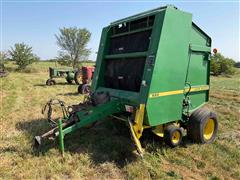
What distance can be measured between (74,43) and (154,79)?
37.5 meters

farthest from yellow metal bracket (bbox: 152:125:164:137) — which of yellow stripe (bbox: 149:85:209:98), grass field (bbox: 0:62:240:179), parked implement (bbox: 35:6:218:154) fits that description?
yellow stripe (bbox: 149:85:209:98)

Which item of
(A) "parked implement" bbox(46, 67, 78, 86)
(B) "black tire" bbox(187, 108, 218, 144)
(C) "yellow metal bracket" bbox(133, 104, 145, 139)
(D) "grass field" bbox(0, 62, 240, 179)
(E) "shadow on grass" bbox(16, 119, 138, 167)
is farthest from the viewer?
(A) "parked implement" bbox(46, 67, 78, 86)

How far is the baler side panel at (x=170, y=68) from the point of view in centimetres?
362

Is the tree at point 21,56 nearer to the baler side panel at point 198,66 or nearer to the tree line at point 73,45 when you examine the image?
the tree line at point 73,45

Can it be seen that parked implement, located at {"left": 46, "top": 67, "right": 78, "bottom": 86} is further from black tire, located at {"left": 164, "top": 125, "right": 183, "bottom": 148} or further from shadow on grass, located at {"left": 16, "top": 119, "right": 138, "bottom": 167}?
black tire, located at {"left": 164, "top": 125, "right": 183, "bottom": 148}

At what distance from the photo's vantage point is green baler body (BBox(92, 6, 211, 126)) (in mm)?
3637

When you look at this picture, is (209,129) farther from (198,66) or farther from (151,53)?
(151,53)

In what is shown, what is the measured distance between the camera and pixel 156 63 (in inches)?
140

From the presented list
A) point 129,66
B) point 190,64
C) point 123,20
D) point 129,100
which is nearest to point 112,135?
point 129,100

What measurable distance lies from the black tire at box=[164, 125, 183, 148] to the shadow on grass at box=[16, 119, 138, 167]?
615 mm

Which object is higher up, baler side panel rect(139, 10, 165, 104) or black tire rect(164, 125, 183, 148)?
baler side panel rect(139, 10, 165, 104)

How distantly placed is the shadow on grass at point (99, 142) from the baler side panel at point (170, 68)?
74cm

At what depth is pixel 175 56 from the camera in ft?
12.5

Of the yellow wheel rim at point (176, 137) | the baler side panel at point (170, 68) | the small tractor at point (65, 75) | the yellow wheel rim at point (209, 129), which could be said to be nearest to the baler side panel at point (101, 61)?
the baler side panel at point (170, 68)
